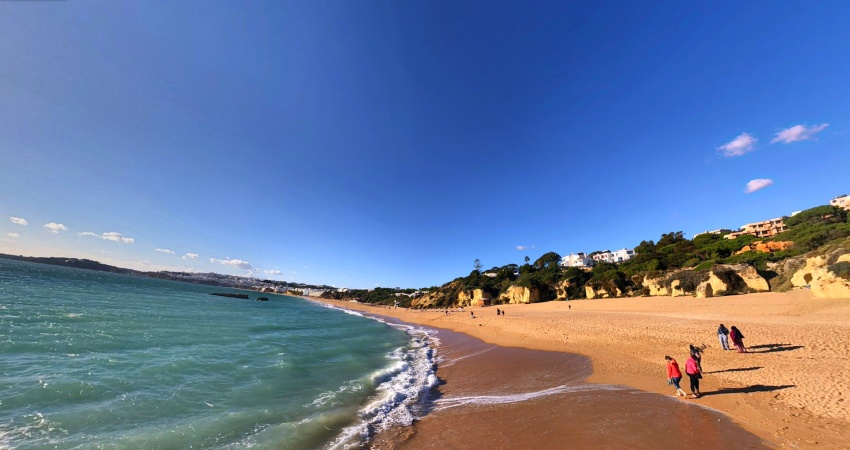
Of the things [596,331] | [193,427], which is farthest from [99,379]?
[596,331]

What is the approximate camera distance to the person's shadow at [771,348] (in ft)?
38.2

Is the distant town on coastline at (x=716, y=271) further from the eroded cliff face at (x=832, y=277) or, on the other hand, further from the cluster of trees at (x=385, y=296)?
the cluster of trees at (x=385, y=296)

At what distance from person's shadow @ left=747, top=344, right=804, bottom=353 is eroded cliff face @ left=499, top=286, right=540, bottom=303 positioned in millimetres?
43192

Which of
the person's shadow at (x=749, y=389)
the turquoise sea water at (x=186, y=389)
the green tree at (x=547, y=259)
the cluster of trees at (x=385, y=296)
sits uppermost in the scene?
the green tree at (x=547, y=259)

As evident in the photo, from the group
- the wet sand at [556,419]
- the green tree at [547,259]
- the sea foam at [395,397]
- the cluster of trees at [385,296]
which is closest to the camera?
the wet sand at [556,419]

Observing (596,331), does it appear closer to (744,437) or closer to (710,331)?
(710,331)

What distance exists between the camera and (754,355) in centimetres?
1152

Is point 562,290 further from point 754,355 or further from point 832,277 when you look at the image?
point 754,355

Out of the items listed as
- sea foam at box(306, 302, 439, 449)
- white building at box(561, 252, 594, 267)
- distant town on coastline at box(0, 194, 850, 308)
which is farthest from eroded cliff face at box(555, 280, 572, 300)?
white building at box(561, 252, 594, 267)

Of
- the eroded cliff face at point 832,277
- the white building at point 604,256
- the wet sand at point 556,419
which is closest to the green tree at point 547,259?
the white building at point 604,256

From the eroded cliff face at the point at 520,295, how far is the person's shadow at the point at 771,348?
43.2m

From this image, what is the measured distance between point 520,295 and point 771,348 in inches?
1795

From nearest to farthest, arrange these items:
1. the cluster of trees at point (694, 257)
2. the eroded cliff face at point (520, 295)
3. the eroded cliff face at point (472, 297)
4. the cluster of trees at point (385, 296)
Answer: the cluster of trees at point (694, 257), the eroded cliff face at point (520, 295), the eroded cliff face at point (472, 297), the cluster of trees at point (385, 296)

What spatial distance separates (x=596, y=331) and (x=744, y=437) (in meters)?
14.2
